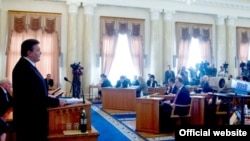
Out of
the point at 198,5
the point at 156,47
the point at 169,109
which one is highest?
the point at 198,5

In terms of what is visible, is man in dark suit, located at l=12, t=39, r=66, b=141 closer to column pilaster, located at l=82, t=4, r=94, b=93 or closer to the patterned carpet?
the patterned carpet

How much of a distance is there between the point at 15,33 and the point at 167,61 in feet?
22.8

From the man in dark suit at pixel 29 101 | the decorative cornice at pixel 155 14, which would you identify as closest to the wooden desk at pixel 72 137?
the man in dark suit at pixel 29 101

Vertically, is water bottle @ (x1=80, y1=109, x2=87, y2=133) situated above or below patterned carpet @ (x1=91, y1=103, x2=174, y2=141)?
above

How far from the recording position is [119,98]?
9820 mm

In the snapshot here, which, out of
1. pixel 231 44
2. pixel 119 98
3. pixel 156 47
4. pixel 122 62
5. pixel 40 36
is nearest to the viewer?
pixel 119 98

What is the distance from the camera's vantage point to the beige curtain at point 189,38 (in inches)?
556

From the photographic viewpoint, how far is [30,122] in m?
2.54

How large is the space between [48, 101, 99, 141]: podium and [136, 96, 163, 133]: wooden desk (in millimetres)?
2659

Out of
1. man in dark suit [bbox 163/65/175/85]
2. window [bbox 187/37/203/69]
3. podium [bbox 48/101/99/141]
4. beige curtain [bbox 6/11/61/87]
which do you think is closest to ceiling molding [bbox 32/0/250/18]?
window [bbox 187/37/203/69]

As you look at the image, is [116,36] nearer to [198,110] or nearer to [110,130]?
[198,110]

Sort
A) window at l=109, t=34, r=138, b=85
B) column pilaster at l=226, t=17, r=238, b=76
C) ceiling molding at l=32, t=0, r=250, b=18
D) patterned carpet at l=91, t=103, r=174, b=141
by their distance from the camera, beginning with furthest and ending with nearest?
column pilaster at l=226, t=17, r=238, b=76 → window at l=109, t=34, r=138, b=85 → ceiling molding at l=32, t=0, r=250, b=18 → patterned carpet at l=91, t=103, r=174, b=141

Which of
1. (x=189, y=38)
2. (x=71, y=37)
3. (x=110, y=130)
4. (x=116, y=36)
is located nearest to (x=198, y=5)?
(x=189, y=38)

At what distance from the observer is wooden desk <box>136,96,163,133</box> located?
20.6 feet
